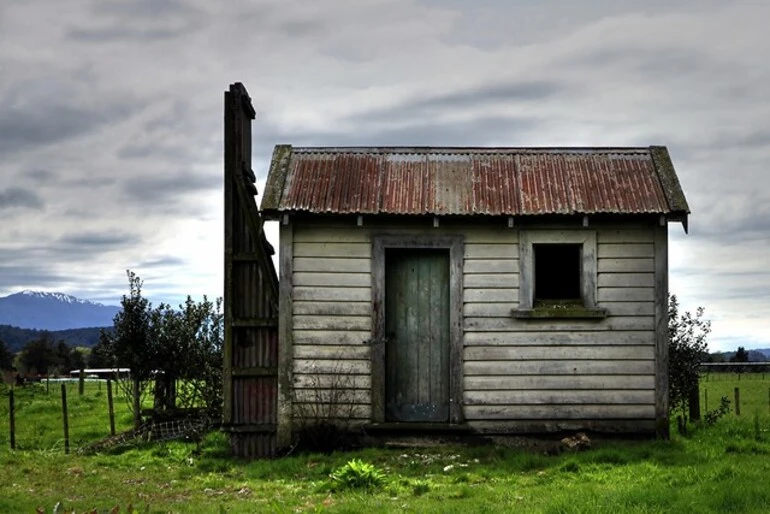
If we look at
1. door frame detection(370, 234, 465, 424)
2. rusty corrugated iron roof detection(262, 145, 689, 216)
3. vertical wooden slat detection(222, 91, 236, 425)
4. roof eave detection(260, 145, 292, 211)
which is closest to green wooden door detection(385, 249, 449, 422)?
door frame detection(370, 234, 465, 424)

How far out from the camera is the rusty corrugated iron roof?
14.3 meters

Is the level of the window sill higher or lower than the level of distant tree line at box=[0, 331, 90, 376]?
higher

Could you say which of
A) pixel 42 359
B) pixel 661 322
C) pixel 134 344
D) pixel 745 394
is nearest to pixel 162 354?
pixel 134 344

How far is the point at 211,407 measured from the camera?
17.8 meters

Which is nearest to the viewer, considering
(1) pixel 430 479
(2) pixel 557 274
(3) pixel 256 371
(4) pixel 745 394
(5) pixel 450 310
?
(1) pixel 430 479

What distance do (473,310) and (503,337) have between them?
2.14 feet

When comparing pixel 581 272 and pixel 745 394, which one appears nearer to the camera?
pixel 581 272

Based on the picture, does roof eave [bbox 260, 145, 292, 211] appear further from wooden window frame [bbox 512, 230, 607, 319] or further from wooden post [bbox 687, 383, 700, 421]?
wooden post [bbox 687, 383, 700, 421]

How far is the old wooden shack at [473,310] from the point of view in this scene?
1427 cm

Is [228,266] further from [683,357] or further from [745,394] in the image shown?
[745,394]

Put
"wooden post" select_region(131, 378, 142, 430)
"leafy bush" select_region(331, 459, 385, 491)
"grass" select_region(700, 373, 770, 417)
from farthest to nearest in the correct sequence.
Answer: "grass" select_region(700, 373, 770, 417) < "wooden post" select_region(131, 378, 142, 430) < "leafy bush" select_region(331, 459, 385, 491)

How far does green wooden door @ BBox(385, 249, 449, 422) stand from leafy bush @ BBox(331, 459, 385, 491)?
3325 millimetres

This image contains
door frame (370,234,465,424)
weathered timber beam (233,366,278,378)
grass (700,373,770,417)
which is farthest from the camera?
grass (700,373,770,417)

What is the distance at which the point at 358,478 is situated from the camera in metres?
11.0
